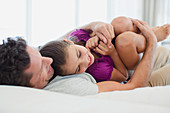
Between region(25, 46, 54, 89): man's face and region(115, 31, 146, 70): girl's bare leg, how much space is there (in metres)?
0.43

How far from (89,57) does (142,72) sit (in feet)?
0.91

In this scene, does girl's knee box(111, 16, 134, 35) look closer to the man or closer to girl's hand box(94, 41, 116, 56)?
girl's hand box(94, 41, 116, 56)

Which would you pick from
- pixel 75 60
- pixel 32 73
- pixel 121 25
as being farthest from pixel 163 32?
pixel 32 73

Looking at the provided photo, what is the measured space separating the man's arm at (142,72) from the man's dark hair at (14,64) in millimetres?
324

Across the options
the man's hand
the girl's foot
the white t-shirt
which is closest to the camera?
the white t-shirt

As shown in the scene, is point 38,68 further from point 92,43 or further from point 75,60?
point 92,43

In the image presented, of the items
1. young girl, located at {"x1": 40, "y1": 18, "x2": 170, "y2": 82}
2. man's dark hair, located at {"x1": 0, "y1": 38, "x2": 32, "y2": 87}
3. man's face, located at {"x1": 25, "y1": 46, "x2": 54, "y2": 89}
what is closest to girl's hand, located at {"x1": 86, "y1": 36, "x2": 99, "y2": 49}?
young girl, located at {"x1": 40, "y1": 18, "x2": 170, "y2": 82}

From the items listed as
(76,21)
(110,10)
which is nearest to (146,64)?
(76,21)

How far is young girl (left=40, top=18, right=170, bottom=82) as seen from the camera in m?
0.82

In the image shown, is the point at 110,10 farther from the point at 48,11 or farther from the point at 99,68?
the point at 99,68

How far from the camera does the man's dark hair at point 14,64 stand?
586 millimetres

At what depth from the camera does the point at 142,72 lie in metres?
0.97

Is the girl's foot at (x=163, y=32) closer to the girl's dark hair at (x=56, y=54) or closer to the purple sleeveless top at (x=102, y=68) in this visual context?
the purple sleeveless top at (x=102, y=68)

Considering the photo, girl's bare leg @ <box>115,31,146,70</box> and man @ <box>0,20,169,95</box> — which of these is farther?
girl's bare leg @ <box>115,31,146,70</box>
